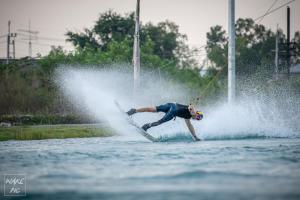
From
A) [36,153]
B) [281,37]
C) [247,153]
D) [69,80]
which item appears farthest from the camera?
[281,37]

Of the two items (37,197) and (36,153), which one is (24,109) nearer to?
(36,153)

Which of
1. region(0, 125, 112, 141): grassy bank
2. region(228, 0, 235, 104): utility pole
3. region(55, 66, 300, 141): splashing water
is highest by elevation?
region(228, 0, 235, 104): utility pole

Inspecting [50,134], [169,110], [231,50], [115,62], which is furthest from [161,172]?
[115,62]

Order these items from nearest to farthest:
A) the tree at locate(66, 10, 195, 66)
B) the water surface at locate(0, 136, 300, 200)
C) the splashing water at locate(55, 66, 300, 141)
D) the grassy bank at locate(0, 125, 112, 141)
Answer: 1. the water surface at locate(0, 136, 300, 200)
2. the splashing water at locate(55, 66, 300, 141)
3. the grassy bank at locate(0, 125, 112, 141)
4. the tree at locate(66, 10, 195, 66)

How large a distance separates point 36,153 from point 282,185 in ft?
28.2

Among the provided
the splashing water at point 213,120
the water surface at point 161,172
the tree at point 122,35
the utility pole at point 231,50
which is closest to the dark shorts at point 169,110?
the splashing water at point 213,120

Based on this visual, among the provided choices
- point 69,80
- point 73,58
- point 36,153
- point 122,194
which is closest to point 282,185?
point 122,194

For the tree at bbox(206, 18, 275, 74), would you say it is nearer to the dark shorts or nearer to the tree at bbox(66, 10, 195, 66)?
the tree at bbox(66, 10, 195, 66)

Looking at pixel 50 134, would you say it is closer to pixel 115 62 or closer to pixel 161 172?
pixel 161 172

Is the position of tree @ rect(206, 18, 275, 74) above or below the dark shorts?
above

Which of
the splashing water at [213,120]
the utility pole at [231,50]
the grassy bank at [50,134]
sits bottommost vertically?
the grassy bank at [50,134]

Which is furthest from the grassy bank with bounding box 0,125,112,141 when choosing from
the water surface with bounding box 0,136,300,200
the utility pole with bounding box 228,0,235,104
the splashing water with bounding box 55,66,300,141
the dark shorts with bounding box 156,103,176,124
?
the water surface with bounding box 0,136,300,200

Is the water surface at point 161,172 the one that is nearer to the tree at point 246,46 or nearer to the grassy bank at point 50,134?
the grassy bank at point 50,134

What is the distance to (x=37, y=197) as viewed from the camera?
960 cm
